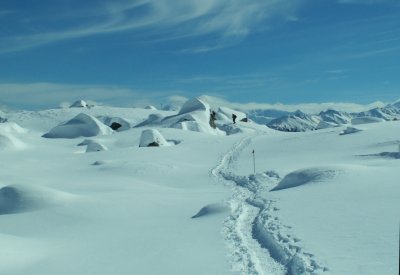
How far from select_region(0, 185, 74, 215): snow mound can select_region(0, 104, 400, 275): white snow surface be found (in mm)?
59

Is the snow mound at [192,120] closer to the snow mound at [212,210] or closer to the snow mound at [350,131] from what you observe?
the snow mound at [350,131]

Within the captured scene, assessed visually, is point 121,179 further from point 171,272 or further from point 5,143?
point 5,143

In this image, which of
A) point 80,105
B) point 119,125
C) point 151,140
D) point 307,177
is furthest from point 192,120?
point 80,105

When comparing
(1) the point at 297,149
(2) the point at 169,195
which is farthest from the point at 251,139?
(2) the point at 169,195

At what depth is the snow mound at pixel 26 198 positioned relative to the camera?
77.9 feet

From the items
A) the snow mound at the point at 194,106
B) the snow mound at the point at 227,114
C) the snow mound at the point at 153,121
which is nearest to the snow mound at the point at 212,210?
the snow mound at the point at 153,121

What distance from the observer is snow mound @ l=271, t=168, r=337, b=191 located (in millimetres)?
27191

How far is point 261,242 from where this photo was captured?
1580cm

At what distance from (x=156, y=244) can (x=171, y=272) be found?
349 centimetres

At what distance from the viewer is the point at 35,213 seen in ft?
74.4

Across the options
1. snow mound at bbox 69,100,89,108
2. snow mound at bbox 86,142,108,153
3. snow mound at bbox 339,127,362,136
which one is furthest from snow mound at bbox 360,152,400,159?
snow mound at bbox 69,100,89,108

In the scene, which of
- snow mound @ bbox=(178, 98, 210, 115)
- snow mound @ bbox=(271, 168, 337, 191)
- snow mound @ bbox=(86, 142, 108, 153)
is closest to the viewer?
snow mound @ bbox=(271, 168, 337, 191)

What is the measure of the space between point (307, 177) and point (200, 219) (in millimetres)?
9655

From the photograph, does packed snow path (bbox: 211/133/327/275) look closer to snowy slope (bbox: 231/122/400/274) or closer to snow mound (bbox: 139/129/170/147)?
snowy slope (bbox: 231/122/400/274)
